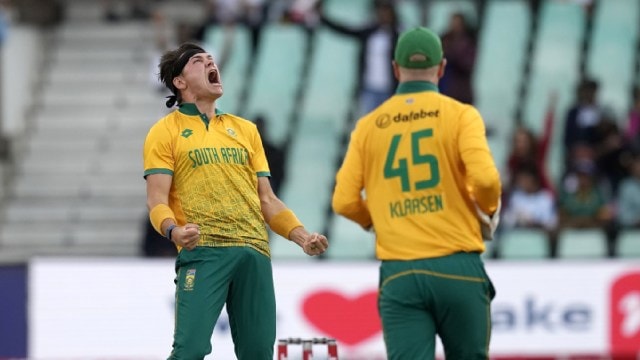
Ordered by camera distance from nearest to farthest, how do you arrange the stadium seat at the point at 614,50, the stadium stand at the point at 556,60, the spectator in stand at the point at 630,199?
the spectator in stand at the point at 630,199 < the stadium stand at the point at 556,60 < the stadium seat at the point at 614,50

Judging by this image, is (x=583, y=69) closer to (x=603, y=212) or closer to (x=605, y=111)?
(x=605, y=111)

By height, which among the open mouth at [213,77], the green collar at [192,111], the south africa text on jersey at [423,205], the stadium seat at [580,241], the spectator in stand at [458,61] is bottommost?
the stadium seat at [580,241]

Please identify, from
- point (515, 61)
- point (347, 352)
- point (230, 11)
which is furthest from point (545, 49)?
point (347, 352)

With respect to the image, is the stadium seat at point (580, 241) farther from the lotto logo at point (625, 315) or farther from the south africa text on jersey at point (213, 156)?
the south africa text on jersey at point (213, 156)

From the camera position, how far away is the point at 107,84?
21.2 metres

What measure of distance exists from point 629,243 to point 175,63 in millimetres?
8901

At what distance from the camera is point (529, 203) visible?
17016mm

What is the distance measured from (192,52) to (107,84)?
501 inches

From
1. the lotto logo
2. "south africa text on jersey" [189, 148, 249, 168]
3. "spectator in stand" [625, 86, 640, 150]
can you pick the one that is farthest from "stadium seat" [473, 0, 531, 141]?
"south africa text on jersey" [189, 148, 249, 168]

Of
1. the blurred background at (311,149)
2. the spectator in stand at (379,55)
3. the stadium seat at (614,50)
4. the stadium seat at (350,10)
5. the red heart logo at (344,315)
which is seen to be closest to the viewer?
the red heart logo at (344,315)

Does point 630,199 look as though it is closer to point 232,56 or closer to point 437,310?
point 232,56

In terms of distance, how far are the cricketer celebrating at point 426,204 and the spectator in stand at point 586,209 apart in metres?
8.51

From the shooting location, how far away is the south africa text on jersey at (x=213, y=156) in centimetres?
845

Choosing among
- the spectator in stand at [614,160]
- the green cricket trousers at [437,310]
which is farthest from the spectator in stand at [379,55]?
the green cricket trousers at [437,310]
